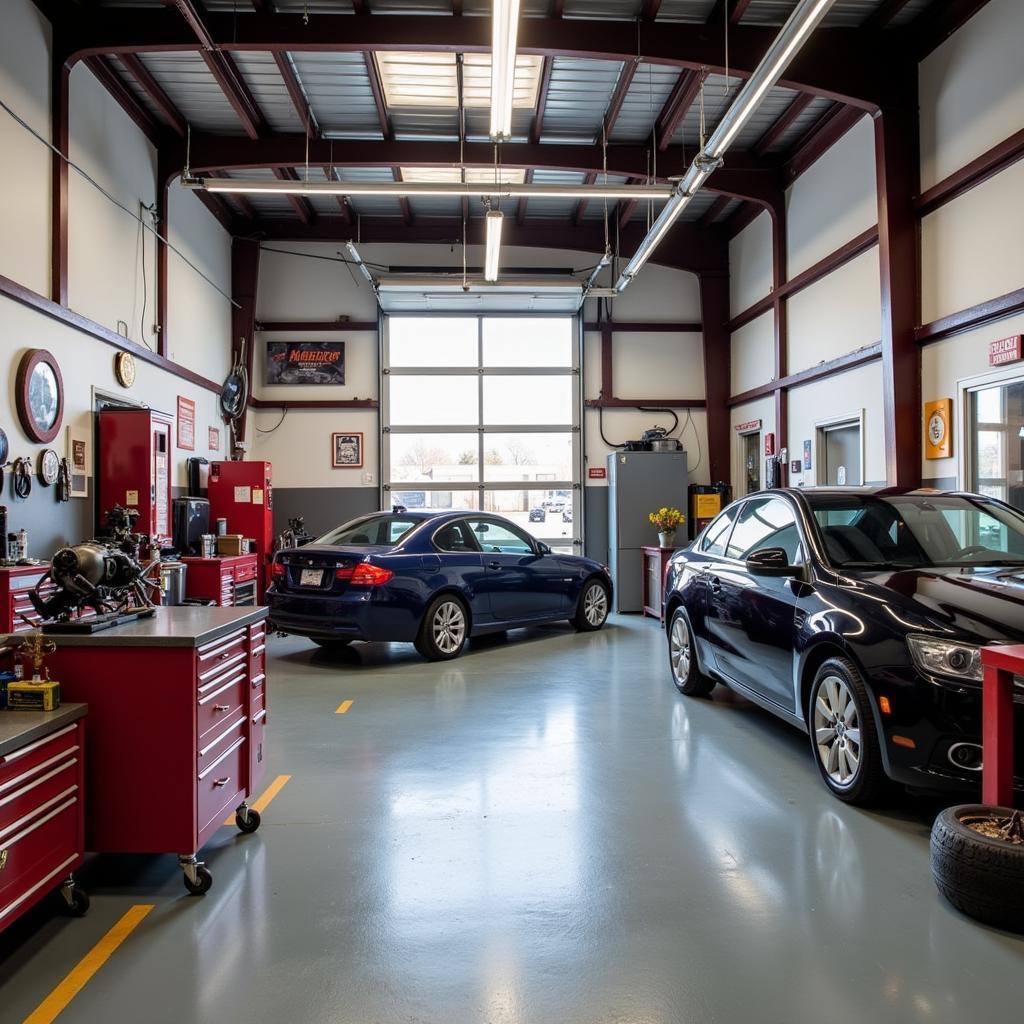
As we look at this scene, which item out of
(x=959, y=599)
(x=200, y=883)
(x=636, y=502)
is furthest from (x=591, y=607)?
(x=200, y=883)

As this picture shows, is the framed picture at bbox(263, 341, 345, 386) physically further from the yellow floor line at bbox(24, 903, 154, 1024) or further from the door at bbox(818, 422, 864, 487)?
the yellow floor line at bbox(24, 903, 154, 1024)

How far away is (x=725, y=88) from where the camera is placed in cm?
717

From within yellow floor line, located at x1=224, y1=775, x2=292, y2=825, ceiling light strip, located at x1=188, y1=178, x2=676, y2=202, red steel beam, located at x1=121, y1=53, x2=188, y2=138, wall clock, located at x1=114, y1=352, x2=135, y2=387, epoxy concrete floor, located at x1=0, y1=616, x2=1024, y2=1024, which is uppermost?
red steel beam, located at x1=121, y1=53, x2=188, y2=138

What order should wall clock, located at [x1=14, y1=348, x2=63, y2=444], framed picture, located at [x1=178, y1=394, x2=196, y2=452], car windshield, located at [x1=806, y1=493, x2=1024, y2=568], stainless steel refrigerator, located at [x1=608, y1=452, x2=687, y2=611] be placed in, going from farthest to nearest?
stainless steel refrigerator, located at [x1=608, y1=452, x2=687, y2=611]
framed picture, located at [x1=178, y1=394, x2=196, y2=452]
wall clock, located at [x1=14, y1=348, x2=63, y2=444]
car windshield, located at [x1=806, y1=493, x2=1024, y2=568]

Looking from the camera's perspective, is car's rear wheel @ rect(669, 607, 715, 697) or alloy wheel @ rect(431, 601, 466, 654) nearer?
car's rear wheel @ rect(669, 607, 715, 697)

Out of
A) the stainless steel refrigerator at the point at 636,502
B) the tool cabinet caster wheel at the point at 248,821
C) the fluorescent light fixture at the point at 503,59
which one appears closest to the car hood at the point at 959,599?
the tool cabinet caster wheel at the point at 248,821

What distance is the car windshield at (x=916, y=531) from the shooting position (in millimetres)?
3678

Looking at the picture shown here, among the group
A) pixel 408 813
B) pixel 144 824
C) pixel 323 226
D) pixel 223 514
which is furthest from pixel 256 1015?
pixel 323 226

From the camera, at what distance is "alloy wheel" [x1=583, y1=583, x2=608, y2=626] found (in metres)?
8.04

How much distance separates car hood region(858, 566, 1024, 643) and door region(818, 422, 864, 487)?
4596mm

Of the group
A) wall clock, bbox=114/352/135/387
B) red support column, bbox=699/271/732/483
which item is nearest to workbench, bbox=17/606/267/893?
wall clock, bbox=114/352/135/387

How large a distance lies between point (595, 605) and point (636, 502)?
7.98 ft

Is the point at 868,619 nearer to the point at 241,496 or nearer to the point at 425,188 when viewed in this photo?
the point at 425,188

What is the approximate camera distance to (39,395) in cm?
568
